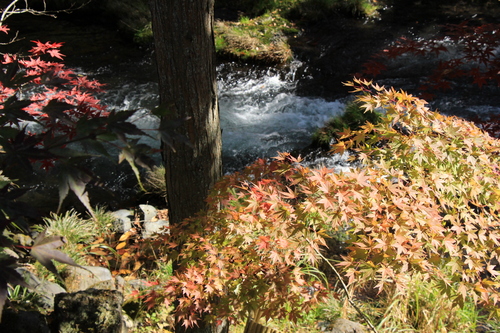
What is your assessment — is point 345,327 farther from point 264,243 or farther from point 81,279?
point 81,279

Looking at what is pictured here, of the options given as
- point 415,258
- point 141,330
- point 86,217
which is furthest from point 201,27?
point 86,217

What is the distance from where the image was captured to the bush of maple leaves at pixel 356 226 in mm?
1796

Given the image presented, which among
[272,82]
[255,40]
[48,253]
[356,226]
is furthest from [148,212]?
[255,40]

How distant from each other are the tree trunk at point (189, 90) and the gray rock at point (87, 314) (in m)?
0.73

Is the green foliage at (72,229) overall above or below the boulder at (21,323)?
below

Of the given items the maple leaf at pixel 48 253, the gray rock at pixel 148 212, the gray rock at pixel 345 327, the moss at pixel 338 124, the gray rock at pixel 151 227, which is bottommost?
the gray rock at pixel 151 227

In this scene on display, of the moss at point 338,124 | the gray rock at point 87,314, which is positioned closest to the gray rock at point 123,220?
the gray rock at point 87,314

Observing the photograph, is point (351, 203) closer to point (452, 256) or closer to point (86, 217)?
point (452, 256)

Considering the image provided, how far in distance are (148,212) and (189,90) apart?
2.67 m

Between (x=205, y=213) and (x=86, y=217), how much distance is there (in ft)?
10.0

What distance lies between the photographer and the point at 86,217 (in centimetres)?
463

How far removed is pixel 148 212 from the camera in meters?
4.41

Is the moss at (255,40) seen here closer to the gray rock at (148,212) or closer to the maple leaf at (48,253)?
the gray rock at (148,212)

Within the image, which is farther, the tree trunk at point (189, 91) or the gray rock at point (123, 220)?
the gray rock at point (123, 220)
